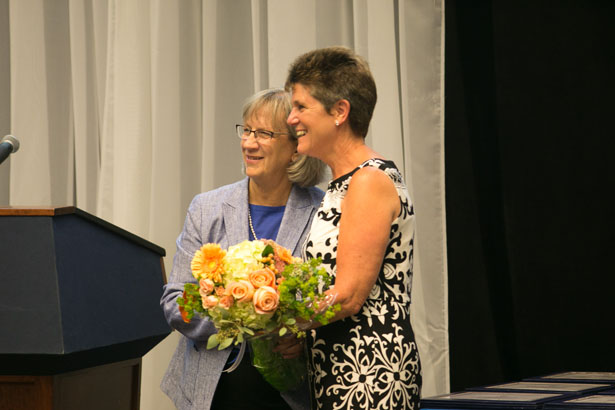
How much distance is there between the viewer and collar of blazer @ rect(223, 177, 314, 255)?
8.05 feet

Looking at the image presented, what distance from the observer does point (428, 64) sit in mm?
3420

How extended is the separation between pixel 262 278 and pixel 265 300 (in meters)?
0.06

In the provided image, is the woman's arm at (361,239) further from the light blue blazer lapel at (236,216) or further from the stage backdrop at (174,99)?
the stage backdrop at (174,99)

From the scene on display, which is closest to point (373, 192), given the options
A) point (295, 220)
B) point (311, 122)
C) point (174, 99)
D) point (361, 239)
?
point (361, 239)

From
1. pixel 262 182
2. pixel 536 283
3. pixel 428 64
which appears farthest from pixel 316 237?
pixel 428 64

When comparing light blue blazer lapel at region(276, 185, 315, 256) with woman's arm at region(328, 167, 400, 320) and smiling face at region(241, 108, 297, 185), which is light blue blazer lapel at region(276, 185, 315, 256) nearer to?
smiling face at region(241, 108, 297, 185)

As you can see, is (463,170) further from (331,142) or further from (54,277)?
(54,277)

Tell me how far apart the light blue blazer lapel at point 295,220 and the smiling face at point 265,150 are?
0.11m

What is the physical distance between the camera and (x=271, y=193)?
8.46 ft

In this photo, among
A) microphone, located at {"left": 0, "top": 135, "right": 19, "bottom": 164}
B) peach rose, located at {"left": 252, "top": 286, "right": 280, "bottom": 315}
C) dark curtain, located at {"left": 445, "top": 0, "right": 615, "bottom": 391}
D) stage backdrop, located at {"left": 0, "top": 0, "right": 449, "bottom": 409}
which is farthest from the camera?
stage backdrop, located at {"left": 0, "top": 0, "right": 449, "bottom": 409}

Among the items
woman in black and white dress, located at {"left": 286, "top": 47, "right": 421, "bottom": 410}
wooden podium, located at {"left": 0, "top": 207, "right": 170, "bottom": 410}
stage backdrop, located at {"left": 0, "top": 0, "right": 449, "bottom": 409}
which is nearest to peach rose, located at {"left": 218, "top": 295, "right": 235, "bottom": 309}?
woman in black and white dress, located at {"left": 286, "top": 47, "right": 421, "bottom": 410}

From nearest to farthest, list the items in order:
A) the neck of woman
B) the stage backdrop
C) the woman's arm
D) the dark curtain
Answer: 1. the woman's arm
2. the neck of woman
3. the dark curtain
4. the stage backdrop

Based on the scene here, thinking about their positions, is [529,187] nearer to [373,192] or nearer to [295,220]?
[295,220]

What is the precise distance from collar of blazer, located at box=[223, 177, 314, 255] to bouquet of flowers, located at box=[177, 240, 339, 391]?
0.56 m
